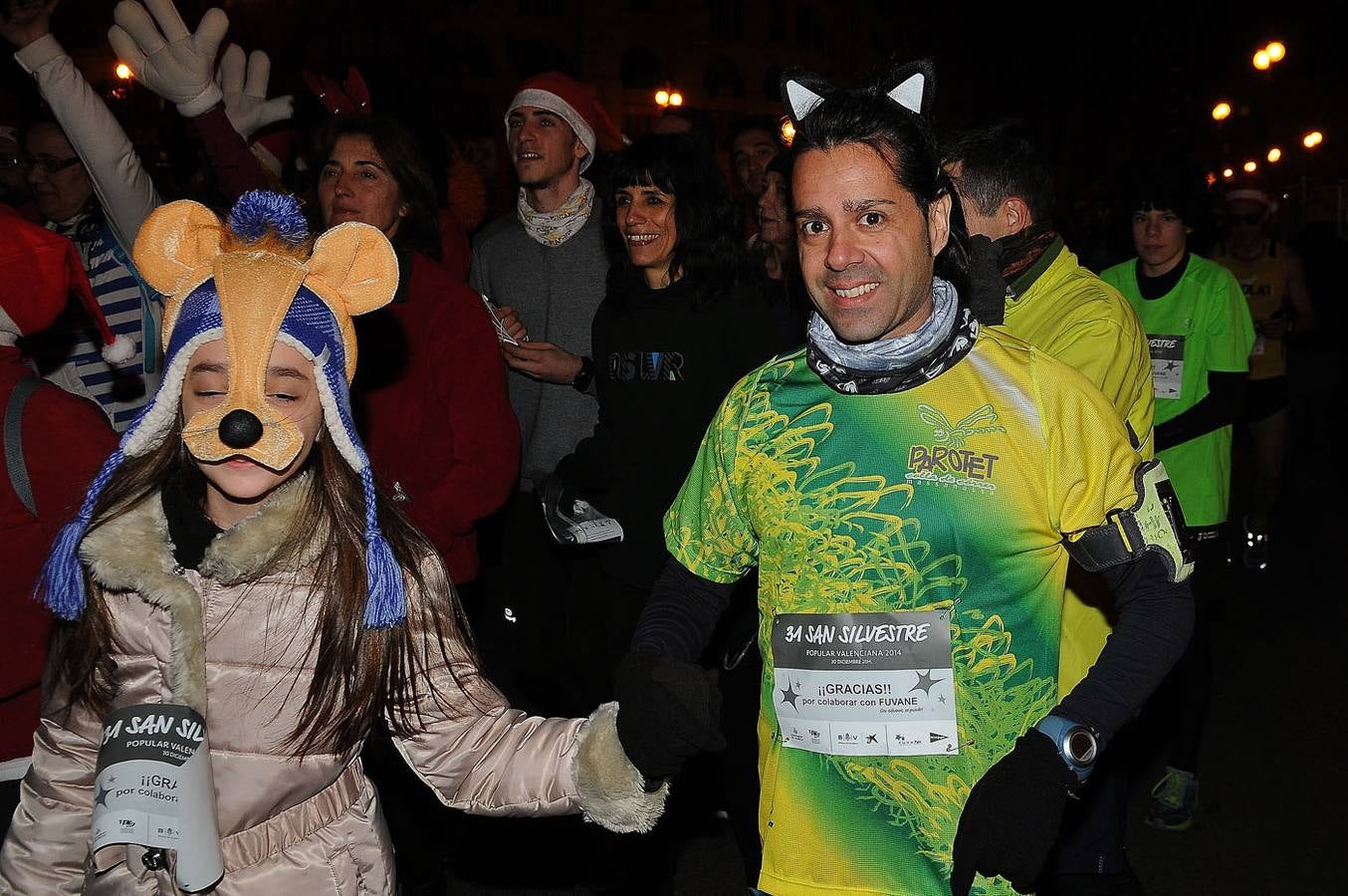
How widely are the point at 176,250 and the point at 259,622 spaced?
0.71 m

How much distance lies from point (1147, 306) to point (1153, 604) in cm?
333

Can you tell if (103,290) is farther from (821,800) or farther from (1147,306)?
(1147,306)

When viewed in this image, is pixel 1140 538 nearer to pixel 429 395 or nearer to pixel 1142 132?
pixel 429 395

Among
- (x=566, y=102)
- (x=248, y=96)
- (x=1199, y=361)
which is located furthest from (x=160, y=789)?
(x=1199, y=361)

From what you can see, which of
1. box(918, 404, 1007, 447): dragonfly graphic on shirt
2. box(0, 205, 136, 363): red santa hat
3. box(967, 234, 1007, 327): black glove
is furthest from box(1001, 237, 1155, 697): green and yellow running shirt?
box(0, 205, 136, 363): red santa hat

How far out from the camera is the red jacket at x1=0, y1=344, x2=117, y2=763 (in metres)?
2.75

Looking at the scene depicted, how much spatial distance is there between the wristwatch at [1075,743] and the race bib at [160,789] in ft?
4.78

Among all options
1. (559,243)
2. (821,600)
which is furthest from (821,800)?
(559,243)

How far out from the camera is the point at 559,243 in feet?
16.4

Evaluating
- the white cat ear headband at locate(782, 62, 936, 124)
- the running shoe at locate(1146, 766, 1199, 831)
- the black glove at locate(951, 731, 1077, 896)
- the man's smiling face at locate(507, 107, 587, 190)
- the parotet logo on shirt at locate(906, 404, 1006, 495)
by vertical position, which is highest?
the man's smiling face at locate(507, 107, 587, 190)

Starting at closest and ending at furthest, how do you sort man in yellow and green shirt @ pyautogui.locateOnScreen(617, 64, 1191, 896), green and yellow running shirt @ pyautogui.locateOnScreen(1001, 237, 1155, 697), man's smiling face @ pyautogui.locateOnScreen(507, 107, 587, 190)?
man in yellow and green shirt @ pyautogui.locateOnScreen(617, 64, 1191, 896), green and yellow running shirt @ pyautogui.locateOnScreen(1001, 237, 1155, 697), man's smiling face @ pyautogui.locateOnScreen(507, 107, 587, 190)

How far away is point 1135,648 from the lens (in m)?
2.21

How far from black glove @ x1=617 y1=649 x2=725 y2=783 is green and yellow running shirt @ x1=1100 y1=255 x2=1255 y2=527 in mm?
3475

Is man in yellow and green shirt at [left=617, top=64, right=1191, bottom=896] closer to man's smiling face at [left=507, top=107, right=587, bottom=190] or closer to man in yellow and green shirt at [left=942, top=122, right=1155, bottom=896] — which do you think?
man in yellow and green shirt at [left=942, top=122, right=1155, bottom=896]
